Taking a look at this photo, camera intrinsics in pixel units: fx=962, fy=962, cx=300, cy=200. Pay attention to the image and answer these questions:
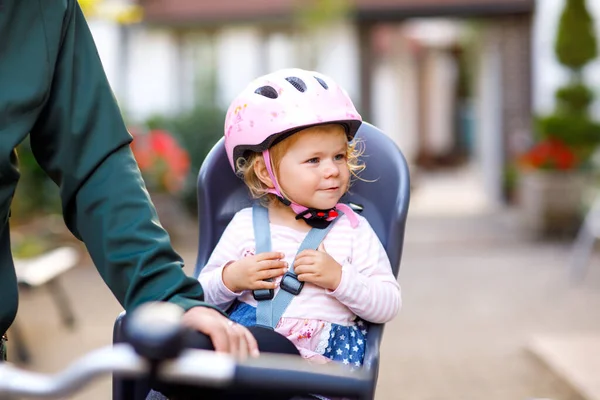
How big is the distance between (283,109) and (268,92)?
85 mm

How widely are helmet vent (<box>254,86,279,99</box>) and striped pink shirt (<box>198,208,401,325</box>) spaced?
1.04ft

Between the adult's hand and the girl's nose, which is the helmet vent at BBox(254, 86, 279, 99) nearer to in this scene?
the girl's nose

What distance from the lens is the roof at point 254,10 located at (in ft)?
51.3

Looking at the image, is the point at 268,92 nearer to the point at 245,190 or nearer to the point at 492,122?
the point at 245,190

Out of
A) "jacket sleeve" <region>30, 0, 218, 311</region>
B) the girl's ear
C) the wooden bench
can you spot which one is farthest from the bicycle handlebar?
the wooden bench

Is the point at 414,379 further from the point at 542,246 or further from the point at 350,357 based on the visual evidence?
the point at 542,246

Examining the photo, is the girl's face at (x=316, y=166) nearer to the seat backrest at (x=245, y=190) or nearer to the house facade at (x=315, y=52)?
the seat backrest at (x=245, y=190)

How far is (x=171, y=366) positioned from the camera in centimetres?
106

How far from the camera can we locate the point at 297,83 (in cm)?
220

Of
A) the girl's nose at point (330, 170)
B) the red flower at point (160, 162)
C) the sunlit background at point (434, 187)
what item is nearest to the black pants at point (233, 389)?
the girl's nose at point (330, 170)

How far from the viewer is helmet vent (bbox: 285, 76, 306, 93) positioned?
218cm

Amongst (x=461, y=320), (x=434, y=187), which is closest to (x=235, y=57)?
(x=434, y=187)

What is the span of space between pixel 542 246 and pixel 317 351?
838cm

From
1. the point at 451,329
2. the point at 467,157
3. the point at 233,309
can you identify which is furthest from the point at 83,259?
the point at 467,157
